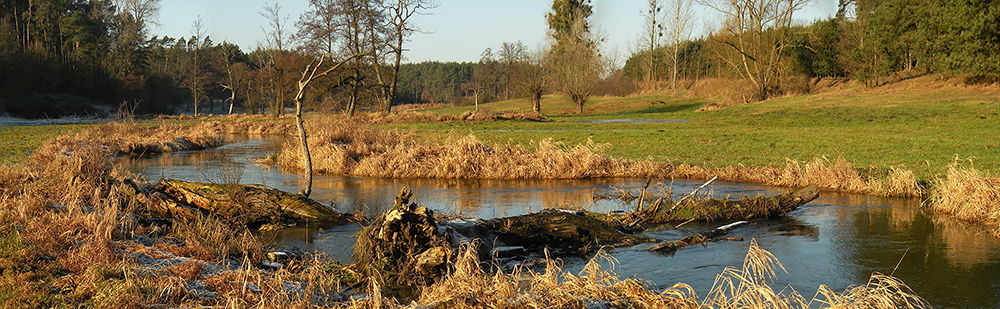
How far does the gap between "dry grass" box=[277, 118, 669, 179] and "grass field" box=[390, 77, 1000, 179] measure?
63.3 inches

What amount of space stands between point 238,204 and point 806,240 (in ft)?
28.4

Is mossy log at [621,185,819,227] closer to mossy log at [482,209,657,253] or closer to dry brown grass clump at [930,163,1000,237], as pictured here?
mossy log at [482,209,657,253]

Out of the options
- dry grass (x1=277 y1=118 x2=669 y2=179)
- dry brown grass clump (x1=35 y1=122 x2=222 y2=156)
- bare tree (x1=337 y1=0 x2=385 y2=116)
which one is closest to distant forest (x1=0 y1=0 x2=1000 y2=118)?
bare tree (x1=337 y1=0 x2=385 y2=116)

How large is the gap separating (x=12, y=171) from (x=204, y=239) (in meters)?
4.82

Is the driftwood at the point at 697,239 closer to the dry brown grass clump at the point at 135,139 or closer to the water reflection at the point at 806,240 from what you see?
the water reflection at the point at 806,240

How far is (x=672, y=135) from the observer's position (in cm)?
2673

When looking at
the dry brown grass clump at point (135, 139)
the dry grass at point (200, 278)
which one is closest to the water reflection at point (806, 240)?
the dry grass at point (200, 278)

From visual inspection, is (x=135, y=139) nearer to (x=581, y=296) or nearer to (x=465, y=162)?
(x=465, y=162)

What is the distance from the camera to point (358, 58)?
1628 inches

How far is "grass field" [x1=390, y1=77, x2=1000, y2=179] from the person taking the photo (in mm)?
17875

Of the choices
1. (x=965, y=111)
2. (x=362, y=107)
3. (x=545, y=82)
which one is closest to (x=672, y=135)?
(x=965, y=111)

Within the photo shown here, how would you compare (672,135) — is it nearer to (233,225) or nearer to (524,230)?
(524,230)

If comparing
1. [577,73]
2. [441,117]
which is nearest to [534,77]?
[577,73]

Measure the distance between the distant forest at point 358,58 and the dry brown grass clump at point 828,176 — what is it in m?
27.6
